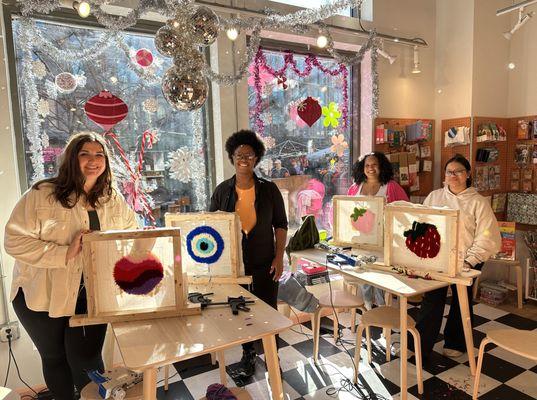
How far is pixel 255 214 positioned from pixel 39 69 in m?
1.64

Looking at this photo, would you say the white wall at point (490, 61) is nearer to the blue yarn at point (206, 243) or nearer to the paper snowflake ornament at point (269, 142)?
the paper snowflake ornament at point (269, 142)

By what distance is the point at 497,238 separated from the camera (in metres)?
2.64

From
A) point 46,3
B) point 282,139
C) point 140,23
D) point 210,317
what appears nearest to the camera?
point 210,317

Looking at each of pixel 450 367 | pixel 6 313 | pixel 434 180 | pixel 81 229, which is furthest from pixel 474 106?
pixel 6 313

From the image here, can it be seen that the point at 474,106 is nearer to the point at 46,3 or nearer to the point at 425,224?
the point at 425,224

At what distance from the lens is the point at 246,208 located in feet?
8.02

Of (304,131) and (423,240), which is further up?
(304,131)

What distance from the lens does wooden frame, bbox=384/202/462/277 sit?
2.23 m

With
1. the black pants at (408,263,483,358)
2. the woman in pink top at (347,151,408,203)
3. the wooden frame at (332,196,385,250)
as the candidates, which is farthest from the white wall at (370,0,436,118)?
the black pants at (408,263,483,358)

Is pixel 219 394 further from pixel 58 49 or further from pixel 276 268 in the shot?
pixel 58 49

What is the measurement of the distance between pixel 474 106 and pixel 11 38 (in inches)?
151

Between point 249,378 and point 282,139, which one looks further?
point 282,139

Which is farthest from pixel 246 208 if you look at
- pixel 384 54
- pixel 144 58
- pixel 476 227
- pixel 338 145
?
pixel 384 54

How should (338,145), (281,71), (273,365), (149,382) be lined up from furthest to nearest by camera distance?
(338,145)
(281,71)
(273,365)
(149,382)
